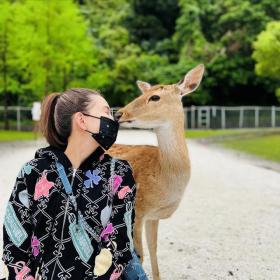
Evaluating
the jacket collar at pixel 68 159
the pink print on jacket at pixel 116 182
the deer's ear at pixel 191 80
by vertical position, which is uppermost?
the deer's ear at pixel 191 80

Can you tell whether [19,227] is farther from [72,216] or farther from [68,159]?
[68,159]

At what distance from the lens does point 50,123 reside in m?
2.66

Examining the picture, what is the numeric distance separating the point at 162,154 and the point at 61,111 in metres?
1.26

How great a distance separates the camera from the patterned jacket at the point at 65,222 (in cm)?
252

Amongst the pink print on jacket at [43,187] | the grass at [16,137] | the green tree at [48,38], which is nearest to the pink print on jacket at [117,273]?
the pink print on jacket at [43,187]

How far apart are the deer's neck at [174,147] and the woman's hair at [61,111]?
1.09m

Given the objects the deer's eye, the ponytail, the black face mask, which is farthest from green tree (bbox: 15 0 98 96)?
the black face mask

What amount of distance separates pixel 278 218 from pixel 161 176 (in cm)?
426

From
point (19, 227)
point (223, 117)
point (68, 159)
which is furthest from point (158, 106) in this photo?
point (223, 117)

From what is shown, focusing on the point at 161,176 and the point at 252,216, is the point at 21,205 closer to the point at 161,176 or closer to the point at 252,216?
the point at 161,176

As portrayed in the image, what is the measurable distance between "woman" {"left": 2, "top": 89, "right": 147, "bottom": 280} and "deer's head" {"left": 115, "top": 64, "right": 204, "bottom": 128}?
36.3 inches

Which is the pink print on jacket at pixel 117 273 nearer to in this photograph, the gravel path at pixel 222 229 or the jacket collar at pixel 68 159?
the jacket collar at pixel 68 159

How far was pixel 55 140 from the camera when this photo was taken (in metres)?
2.67

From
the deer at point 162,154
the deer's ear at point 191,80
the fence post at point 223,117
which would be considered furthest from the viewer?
the fence post at point 223,117
